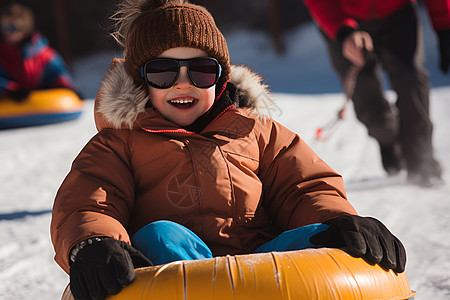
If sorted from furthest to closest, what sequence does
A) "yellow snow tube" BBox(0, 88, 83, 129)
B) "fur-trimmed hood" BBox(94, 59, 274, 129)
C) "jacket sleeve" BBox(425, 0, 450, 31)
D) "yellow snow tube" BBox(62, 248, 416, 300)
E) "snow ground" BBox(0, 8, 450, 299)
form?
"yellow snow tube" BBox(0, 88, 83, 129), "jacket sleeve" BBox(425, 0, 450, 31), "snow ground" BBox(0, 8, 450, 299), "fur-trimmed hood" BBox(94, 59, 274, 129), "yellow snow tube" BBox(62, 248, 416, 300)

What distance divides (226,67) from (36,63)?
5.10m

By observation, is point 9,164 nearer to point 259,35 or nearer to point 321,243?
point 321,243

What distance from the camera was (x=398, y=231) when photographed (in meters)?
2.55

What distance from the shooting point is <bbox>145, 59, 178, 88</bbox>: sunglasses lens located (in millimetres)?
1780

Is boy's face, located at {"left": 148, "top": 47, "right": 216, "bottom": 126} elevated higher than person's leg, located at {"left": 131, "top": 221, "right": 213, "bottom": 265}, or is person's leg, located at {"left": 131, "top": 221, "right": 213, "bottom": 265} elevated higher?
boy's face, located at {"left": 148, "top": 47, "right": 216, "bottom": 126}

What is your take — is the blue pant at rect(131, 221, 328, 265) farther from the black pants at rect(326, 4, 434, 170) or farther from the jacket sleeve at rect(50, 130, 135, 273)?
the black pants at rect(326, 4, 434, 170)

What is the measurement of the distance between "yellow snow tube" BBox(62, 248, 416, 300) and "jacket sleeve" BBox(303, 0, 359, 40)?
2334mm

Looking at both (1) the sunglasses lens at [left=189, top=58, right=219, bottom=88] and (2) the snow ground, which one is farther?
(2) the snow ground

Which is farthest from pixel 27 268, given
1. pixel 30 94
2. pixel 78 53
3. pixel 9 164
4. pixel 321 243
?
pixel 78 53

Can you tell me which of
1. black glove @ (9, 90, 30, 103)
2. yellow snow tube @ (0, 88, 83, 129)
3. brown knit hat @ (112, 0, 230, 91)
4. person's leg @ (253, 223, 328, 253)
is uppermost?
brown knit hat @ (112, 0, 230, 91)

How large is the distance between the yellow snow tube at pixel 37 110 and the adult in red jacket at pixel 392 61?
131 inches

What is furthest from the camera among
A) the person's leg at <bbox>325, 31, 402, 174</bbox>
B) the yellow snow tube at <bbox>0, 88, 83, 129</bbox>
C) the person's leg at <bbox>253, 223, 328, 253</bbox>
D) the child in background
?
the child in background

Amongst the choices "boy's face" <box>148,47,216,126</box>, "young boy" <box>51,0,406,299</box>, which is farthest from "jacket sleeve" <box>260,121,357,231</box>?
"boy's face" <box>148,47,216,126</box>

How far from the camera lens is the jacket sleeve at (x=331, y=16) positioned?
11.3 feet
